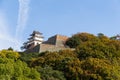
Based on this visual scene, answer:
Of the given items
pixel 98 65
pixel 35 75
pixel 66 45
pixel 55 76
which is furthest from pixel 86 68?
pixel 66 45

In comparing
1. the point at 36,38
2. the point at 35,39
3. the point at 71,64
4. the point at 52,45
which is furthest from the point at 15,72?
the point at 36,38

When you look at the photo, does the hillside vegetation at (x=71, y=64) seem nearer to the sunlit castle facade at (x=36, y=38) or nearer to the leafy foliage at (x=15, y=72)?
the leafy foliage at (x=15, y=72)

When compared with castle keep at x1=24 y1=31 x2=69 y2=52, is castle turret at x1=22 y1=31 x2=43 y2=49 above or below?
above

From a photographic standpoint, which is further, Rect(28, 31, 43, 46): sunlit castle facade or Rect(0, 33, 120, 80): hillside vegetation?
Rect(28, 31, 43, 46): sunlit castle facade

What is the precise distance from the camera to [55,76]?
177 feet

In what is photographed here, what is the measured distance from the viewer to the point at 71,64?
58.0 m

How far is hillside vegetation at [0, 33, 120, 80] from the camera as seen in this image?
4831 cm

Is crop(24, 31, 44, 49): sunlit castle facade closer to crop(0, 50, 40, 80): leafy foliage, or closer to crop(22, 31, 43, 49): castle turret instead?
crop(22, 31, 43, 49): castle turret

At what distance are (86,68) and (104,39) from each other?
1410 cm

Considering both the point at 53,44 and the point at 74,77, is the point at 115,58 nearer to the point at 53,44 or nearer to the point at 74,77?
the point at 74,77

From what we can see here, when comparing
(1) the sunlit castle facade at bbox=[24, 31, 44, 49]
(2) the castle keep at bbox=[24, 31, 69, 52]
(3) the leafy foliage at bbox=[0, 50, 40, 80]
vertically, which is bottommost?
(3) the leafy foliage at bbox=[0, 50, 40, 80]

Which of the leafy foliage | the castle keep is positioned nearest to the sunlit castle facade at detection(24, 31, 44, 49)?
the castle keep

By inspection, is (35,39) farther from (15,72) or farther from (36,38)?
(15,72)

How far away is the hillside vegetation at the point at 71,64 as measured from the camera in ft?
159
